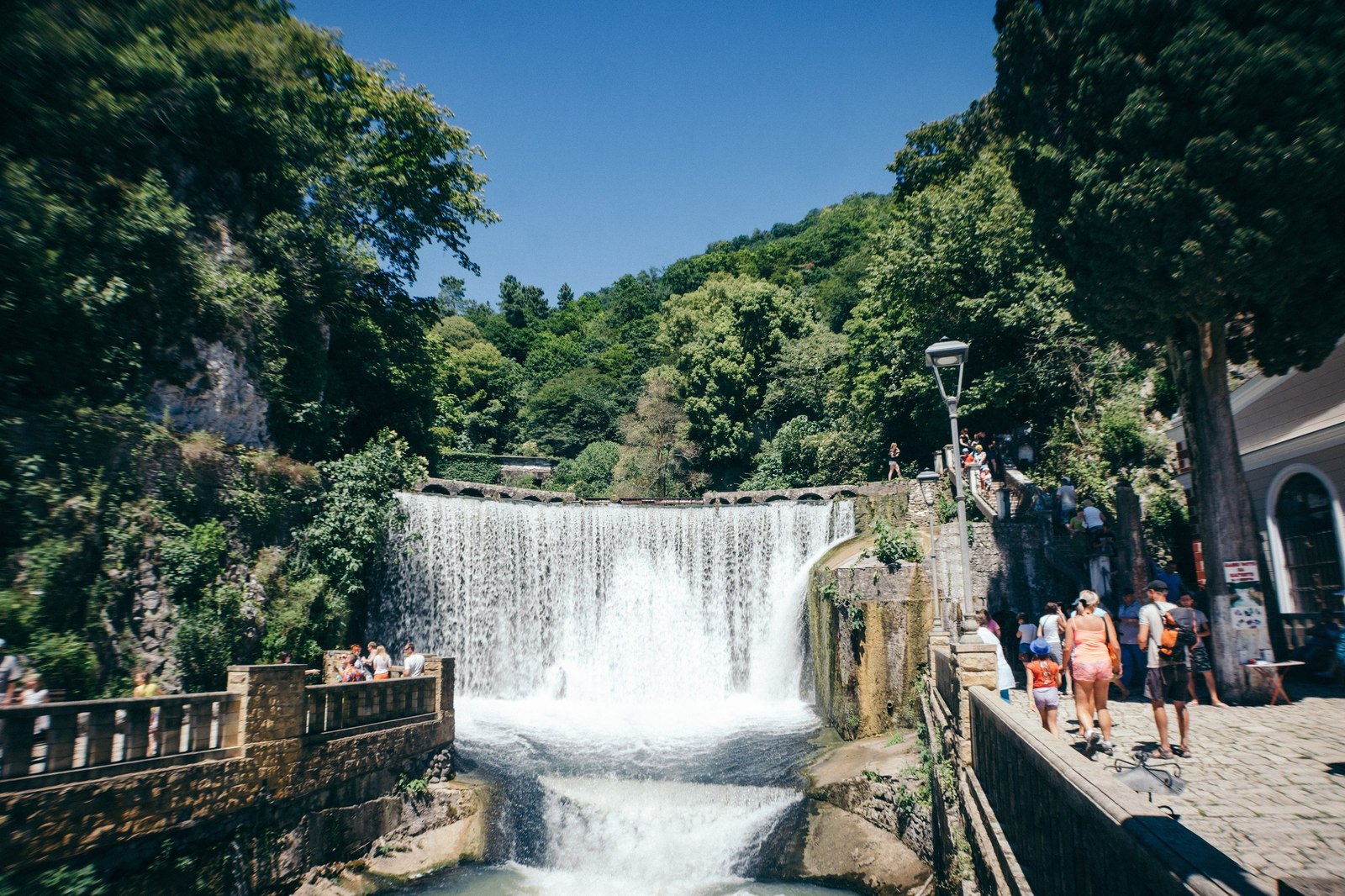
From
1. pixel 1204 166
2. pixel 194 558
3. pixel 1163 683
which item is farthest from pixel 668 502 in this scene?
pixel 1163 683

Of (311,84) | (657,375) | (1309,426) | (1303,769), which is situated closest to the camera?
(1303,769)

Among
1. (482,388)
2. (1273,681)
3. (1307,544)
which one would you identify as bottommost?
(1273,681)

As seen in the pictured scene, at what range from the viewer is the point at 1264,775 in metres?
6.86

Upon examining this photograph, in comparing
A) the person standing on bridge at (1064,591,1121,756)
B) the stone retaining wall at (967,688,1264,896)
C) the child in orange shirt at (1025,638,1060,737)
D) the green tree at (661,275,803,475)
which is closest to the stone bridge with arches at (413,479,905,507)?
the green tree at (661,275,803,475)

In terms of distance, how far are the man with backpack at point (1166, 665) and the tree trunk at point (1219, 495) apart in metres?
2.33

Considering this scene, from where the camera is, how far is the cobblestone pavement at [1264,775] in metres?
4.99

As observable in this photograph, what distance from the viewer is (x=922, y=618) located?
15.3m

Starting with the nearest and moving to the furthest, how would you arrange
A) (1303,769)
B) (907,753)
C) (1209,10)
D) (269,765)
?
(1303,769) → (1209,10) → (269,765) → (907,753)

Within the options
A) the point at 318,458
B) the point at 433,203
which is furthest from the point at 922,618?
the point at 433,203

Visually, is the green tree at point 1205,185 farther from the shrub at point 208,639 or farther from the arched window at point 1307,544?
the shrub at point 208,639

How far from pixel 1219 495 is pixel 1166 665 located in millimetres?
4343

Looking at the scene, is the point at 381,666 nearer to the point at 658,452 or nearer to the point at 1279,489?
the point at 1279,489

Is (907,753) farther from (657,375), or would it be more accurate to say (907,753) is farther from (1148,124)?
(657,375)

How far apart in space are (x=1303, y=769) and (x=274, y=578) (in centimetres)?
1651
